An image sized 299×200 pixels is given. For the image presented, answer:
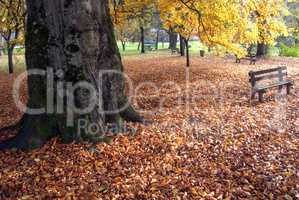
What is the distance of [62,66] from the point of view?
5.98m

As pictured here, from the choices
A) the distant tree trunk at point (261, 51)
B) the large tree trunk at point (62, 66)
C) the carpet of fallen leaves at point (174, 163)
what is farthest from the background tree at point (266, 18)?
the distant tree trunk at point (261, 51)

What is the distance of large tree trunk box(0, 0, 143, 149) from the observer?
19.2 feet

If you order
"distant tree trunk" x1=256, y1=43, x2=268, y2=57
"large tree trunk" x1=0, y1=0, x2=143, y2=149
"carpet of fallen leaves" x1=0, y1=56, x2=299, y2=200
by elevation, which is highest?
"distant tree trunk" x1=256, y1=43, x2=268, y2=57

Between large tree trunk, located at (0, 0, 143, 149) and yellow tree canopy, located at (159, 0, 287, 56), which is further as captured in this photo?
yellow tree canopy, located at (159, 0, 287, 56)

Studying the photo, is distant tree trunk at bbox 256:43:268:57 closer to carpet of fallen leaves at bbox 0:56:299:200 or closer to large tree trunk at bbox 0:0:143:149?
carpet of fallen leaves at bbox 0:56:299:200

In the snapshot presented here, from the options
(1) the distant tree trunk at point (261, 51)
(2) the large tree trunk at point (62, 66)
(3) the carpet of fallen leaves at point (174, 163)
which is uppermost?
(1) the distant tree trunk at point (261, 51)

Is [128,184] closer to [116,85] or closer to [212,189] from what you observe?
[212,189]

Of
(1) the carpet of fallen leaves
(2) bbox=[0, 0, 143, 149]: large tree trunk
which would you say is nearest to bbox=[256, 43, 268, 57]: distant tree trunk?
(1) the carpet of fallen leaves

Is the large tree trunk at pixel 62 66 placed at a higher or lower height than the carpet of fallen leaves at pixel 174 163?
higher

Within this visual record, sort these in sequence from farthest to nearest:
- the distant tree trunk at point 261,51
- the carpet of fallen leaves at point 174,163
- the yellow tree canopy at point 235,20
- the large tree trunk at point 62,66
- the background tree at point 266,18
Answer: the distant tree trunk at point 261,51 → the yellow tree canopy at point 235,20 → the background tree at point 266,18 → the large tree trunk at point 62,66 → the carpet of fallen leaves at point 174,163

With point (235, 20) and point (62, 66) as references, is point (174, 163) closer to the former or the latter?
point (62, 66)

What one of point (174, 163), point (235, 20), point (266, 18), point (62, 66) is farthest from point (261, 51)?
point (62, 66)

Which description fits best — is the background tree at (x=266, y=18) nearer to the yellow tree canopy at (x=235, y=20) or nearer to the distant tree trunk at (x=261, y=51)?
the yellow tree canopy at (x=235, y=20)

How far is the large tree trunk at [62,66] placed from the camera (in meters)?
5.86
